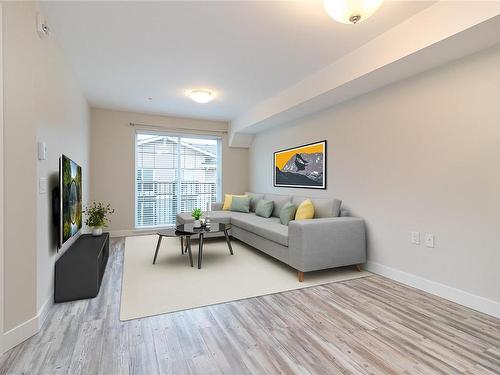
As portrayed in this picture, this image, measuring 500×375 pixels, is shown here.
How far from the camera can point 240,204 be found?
5.47 meters

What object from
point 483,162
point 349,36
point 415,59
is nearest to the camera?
point 483,162

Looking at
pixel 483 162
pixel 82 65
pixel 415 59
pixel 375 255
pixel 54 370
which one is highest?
pixel 82 65

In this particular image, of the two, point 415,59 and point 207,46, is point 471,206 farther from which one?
point 207,46

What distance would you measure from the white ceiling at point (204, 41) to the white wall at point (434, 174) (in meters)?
0.76

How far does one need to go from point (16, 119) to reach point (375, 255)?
3.67 m

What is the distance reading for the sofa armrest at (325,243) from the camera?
2.97 meters

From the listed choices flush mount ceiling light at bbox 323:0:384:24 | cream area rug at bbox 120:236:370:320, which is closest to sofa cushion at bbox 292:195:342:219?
cream area rug at bbox 120:236:370:320

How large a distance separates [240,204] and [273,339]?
12.1 ft

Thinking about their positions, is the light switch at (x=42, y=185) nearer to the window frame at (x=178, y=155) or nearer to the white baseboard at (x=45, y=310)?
the white baseboard at (x=45, y=310)

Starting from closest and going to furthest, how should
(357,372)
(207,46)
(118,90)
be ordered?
(357,372)
(207,46)
(118,90)

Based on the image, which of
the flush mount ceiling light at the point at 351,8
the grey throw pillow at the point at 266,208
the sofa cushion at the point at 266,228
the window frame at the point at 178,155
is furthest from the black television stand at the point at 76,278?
the window frame at the point at 178,155

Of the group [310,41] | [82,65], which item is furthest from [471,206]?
[82,65]

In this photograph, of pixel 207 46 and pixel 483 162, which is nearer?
pixel 483 162

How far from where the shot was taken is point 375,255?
331 cm
